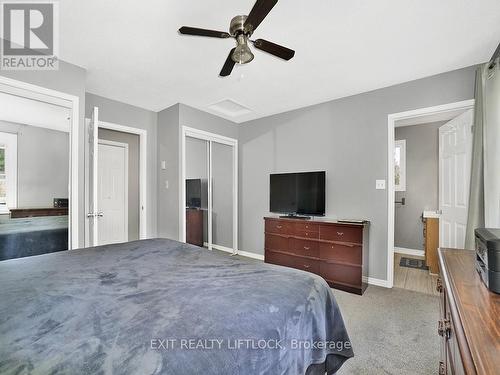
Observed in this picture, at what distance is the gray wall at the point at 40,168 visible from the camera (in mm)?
3035

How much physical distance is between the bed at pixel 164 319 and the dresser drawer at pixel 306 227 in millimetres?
1855

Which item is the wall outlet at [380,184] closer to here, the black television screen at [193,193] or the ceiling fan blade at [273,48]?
the ceiling fan blade at [273,48]

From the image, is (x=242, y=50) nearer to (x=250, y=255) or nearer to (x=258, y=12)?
(x=258, y=12)

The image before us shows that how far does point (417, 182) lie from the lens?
4.49 metres

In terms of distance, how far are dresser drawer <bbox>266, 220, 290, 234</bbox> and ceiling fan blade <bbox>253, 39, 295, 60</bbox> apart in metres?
2.26

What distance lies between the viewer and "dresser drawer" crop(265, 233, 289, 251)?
11.4 feet

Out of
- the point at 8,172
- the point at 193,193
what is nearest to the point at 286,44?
the point at 193,193

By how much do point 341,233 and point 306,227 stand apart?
470 mm

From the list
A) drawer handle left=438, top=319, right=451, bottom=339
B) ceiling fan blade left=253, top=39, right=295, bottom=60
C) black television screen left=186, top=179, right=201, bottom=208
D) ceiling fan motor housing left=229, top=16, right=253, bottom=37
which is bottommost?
drawer handle left=438, top=319, right=451, bottom=339

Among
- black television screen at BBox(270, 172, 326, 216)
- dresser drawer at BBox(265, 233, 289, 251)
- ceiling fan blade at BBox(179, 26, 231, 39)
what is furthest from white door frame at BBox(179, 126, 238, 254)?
ceiling fan blade at BBox(179, 26, 231, 39)

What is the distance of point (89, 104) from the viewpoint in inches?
126

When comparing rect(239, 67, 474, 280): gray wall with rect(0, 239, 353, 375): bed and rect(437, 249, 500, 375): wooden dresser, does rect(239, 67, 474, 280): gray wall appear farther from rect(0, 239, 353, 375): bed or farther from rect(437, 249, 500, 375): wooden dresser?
rect(0, 239, 353, 375): bed

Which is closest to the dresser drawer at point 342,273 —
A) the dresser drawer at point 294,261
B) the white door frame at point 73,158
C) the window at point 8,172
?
the dresser drawer at point 294,261

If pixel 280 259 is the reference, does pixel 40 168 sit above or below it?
above
